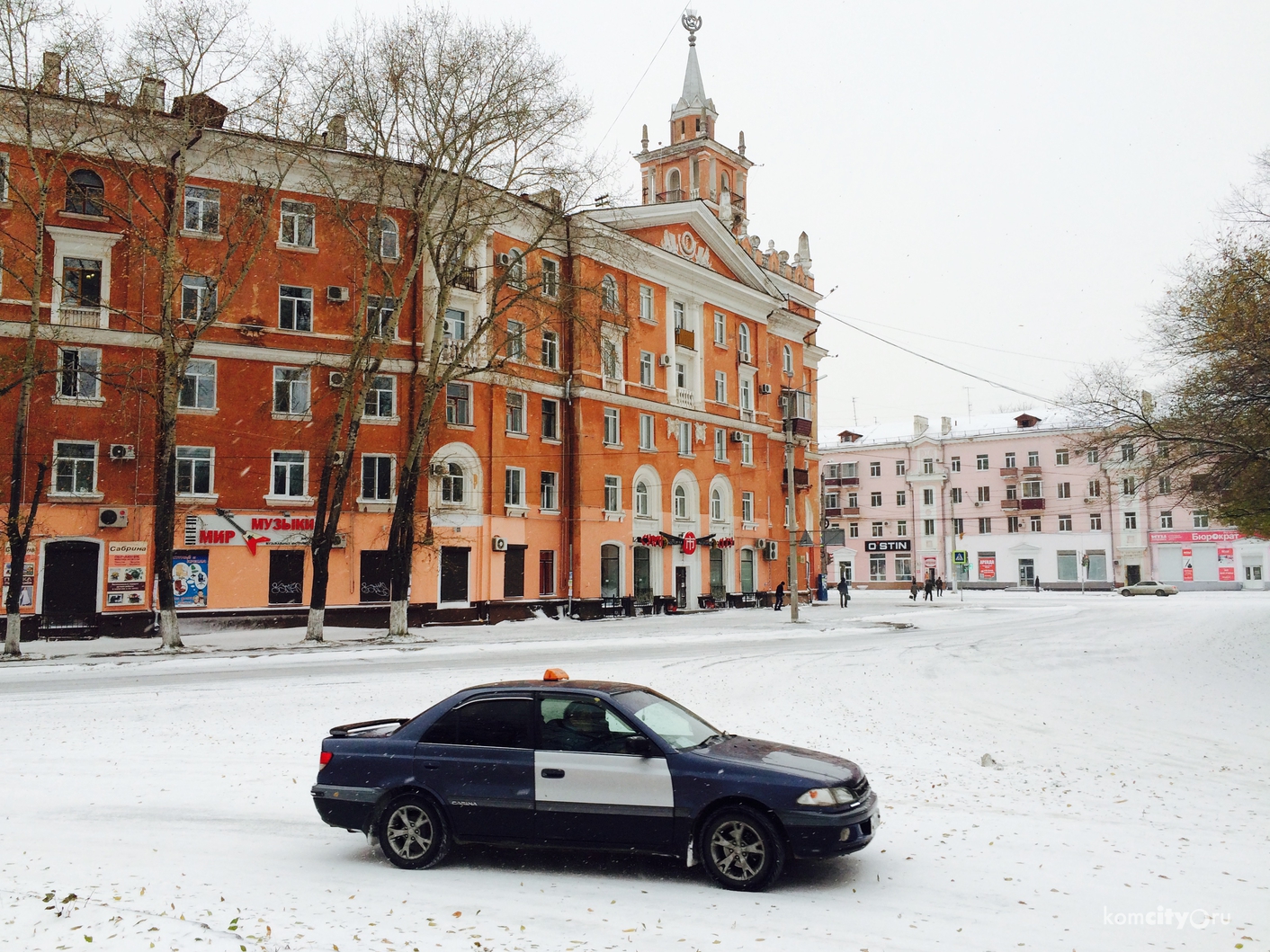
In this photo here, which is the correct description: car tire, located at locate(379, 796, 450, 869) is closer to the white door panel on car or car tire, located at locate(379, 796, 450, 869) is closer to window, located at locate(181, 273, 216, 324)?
the white door panel on car

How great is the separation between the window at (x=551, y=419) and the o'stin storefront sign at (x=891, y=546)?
160 ft

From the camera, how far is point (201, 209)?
1312 inches

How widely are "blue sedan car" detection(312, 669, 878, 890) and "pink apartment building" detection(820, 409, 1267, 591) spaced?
219 feet

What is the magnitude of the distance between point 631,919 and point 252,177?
3253 centimetres

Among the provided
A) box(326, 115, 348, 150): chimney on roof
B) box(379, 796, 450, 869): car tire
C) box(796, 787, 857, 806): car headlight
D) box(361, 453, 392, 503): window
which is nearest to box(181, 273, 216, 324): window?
box(326, 115, 348, 150): chimney on roof

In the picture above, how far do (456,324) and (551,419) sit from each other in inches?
235

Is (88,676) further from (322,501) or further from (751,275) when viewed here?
(751,275)

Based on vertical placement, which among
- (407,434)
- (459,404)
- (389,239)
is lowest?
(407,434)

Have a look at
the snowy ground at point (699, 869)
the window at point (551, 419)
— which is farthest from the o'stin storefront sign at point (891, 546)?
the snowy ground at point (699, 869)

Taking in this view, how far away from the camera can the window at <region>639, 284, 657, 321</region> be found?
46.7 meters

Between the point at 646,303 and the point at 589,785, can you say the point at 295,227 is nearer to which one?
the point at 646,303

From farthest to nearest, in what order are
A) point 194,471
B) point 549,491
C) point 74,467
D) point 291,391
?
1. point 549,491
2. point 291,391
3. point 194,471
4. point 74,467

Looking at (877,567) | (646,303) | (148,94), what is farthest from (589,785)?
(877,567)

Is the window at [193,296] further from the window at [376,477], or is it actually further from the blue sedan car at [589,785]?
the blue sedan car at [589,785]
